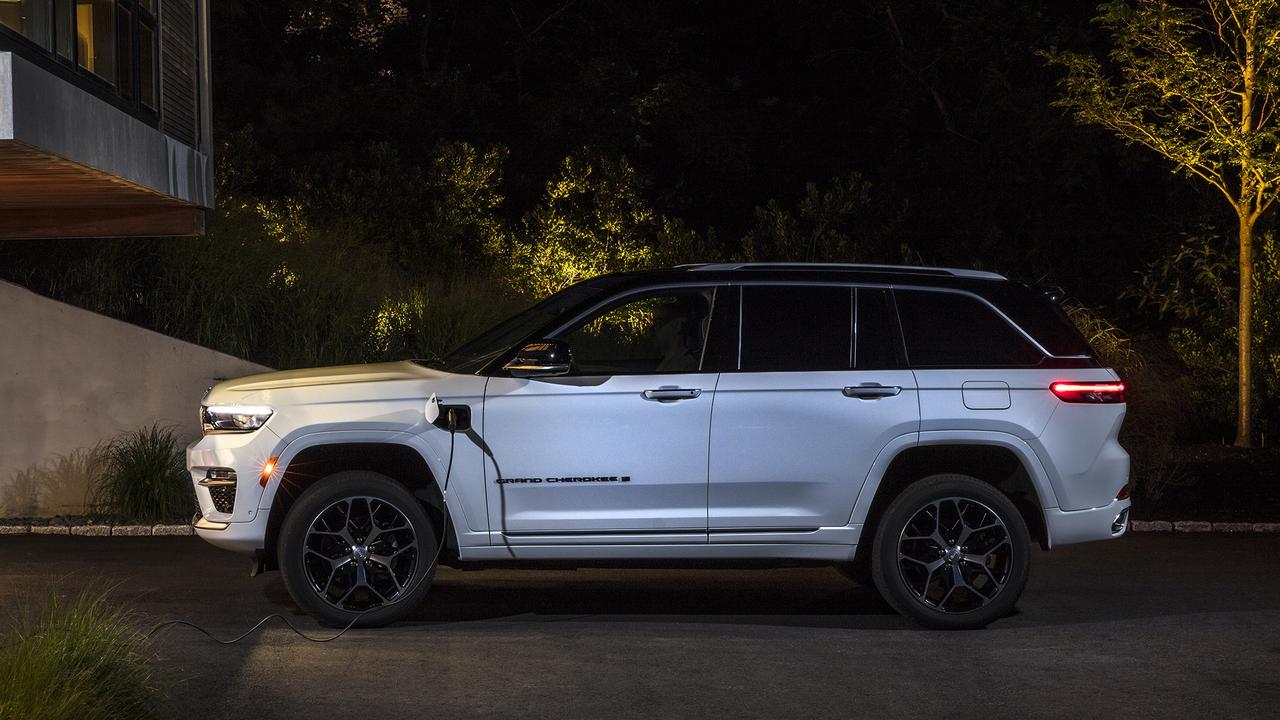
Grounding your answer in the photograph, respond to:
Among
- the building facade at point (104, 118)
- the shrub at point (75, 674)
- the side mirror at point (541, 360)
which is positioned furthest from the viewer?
the building facade at point (104, 118)

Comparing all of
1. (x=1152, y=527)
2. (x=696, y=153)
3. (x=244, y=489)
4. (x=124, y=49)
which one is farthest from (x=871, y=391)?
(x=696, y=153)

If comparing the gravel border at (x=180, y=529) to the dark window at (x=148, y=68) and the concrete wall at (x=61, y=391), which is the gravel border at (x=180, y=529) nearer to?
the concrete wall at (x=61, y=391)

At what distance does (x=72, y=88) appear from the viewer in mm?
12211

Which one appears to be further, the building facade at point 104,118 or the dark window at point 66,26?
the dark window at point 66,26

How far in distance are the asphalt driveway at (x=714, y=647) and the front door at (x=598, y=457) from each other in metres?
0.62

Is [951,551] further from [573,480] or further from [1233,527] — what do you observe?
[1233,527]

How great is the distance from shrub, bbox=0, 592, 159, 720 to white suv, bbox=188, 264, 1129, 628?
192 cm

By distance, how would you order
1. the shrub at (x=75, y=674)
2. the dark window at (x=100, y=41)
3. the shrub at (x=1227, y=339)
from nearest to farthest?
the shrub at (x=75, y=674), the dark window at (x=100, y=41), the shrub at (x=1227, y=339)

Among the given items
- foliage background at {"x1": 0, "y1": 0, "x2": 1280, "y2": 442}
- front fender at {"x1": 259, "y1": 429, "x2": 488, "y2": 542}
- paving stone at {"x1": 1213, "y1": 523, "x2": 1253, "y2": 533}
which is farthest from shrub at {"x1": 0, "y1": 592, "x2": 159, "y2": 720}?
foliage background at {"x1": 0, "y1": 0, "x2": 1280, "y2": 442}

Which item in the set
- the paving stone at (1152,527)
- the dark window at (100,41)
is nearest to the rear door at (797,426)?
the paving stone at (1152,527)

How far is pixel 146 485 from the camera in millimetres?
13875

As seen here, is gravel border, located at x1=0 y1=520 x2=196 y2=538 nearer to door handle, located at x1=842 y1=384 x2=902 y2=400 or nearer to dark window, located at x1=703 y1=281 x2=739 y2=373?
dark window, located at x1=703 y1=281 x2=739 y2=373

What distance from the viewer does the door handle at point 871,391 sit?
8.79 meters

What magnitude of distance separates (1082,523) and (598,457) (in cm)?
275
